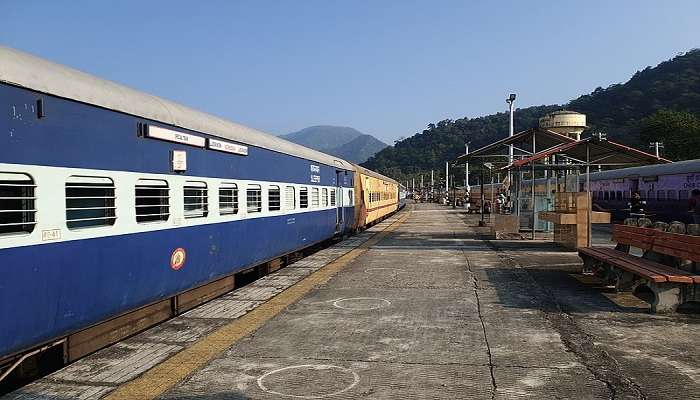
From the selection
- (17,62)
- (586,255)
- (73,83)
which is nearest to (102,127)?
(73,83)

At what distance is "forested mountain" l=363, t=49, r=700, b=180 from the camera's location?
73.4 meters

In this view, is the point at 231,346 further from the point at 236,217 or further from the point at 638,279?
the point at 638,279

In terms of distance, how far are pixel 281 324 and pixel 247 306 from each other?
1332 mm

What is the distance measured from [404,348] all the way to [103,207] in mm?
3385

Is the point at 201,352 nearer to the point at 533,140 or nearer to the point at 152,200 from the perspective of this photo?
the point at 152,200

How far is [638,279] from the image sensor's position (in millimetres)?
8945

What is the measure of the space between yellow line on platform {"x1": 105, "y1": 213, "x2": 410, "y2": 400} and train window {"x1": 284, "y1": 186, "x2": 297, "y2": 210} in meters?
2.44

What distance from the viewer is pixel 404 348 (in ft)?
19.6

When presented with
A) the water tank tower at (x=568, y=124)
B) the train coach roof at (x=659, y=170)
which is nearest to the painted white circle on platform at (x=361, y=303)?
the train coach roof at (x=659, y=170)

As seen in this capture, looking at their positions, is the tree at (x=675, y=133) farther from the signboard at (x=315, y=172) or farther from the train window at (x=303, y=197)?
the train window at (x=303, y=197)

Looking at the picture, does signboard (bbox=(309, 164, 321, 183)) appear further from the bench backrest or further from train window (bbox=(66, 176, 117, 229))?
train window (bbox=(66, 176, 117, 229))

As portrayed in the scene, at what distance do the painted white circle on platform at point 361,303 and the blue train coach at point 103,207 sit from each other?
189 cm

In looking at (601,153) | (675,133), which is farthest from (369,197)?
(675,133)

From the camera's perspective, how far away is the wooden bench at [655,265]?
299 inches
